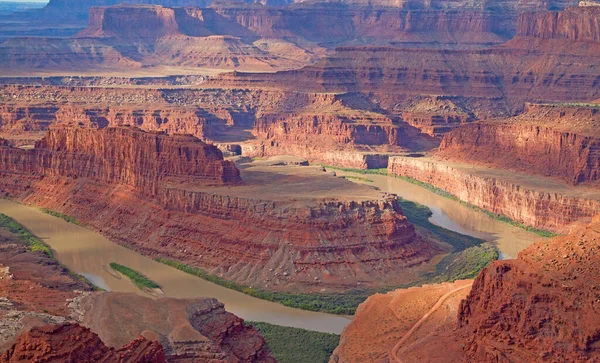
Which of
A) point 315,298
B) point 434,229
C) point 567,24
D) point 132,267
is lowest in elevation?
point 434,229

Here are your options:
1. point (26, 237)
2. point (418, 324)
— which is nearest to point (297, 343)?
point (418, 324)

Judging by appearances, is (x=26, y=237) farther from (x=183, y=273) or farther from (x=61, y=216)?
(x=183, y=273)

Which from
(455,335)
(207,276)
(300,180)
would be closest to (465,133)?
(300,180)

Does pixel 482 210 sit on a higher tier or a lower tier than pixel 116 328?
lower

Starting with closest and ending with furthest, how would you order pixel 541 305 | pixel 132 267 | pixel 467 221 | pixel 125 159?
pixel 541 305 → pixel 132 267 → pixel 125 159 → pixel 467 221

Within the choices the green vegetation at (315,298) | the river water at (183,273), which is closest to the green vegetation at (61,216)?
the river water at (183,273)

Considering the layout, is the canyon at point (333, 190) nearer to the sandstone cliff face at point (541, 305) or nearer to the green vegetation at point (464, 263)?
the sandstone cliff face at point (541, 305)

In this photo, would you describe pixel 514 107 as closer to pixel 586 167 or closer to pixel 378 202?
pixel 586 167
